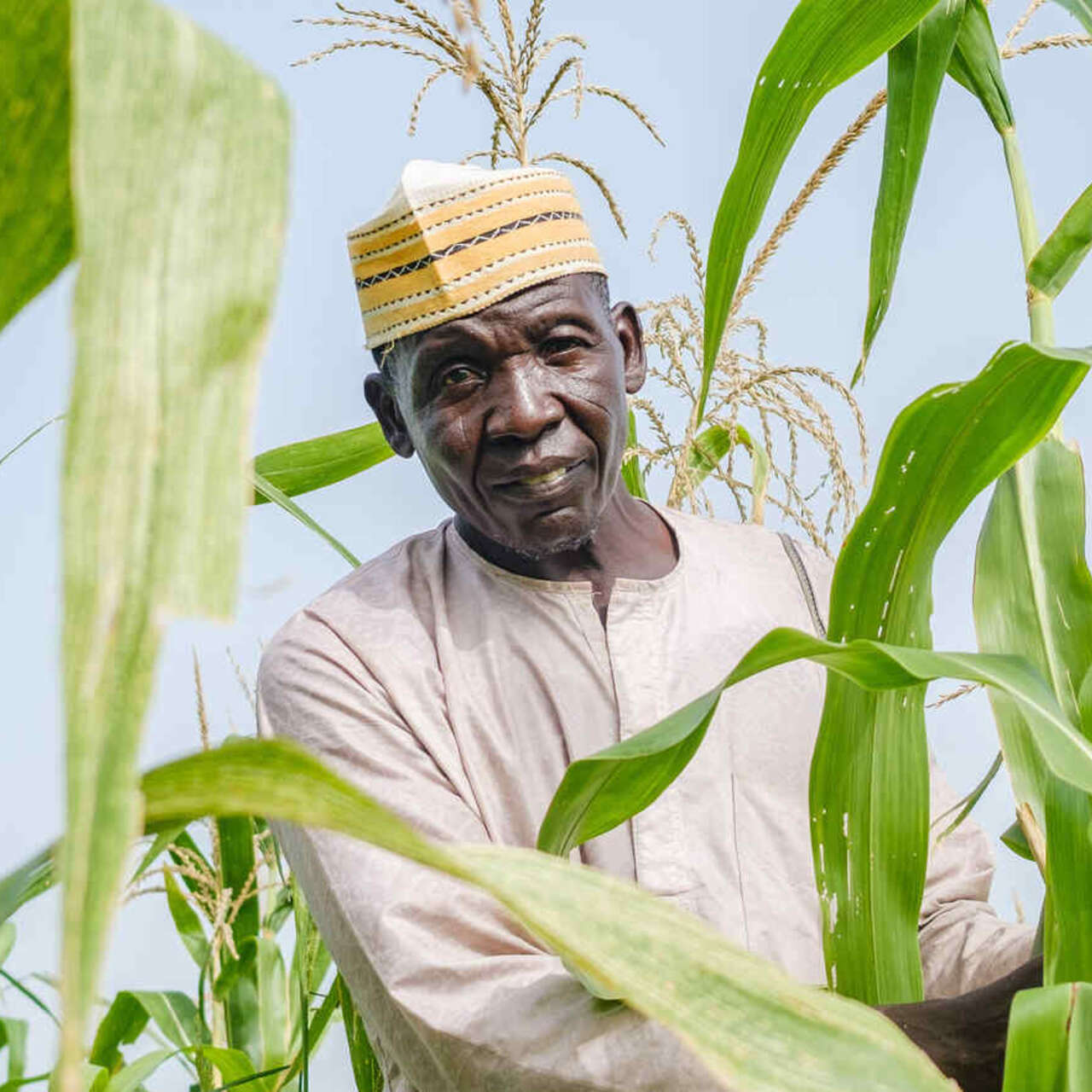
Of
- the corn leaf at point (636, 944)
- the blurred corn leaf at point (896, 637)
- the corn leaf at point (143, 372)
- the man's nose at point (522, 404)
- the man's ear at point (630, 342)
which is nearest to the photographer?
the corn leaf at point (143, 372)

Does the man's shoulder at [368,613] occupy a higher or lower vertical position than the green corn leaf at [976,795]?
higher

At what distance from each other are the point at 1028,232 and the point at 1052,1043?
0.59 metres

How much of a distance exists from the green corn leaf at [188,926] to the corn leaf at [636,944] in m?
1.85

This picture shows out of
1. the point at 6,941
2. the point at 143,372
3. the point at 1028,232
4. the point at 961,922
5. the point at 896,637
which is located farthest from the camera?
the point at 6,941

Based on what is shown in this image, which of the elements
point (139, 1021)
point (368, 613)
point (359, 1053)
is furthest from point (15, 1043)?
point (368, 613)

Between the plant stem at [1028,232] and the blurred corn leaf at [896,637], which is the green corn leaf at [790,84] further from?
the blurred corn leaf at [896,637]

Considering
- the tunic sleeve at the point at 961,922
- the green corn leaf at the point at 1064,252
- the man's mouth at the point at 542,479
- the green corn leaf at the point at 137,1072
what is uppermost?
the green corn leaf at the point at 1064,252

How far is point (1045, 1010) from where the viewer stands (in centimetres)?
84

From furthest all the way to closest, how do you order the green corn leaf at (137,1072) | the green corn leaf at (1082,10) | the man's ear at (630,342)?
1. the green corn leaf at (137,1072)
2. the man's ear at (630,342)
3. the green corn leaf at (1082,10)

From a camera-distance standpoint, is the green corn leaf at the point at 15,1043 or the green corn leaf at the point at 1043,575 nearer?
the green corn leaf at the point at 1043,575

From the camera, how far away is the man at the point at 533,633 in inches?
55.7

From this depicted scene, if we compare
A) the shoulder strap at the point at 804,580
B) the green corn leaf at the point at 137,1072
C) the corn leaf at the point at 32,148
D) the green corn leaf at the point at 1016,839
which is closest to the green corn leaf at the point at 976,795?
the green corn leaf at the point at 1016,839

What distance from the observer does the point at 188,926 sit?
2322 mm

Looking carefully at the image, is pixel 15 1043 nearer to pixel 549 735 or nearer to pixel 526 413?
pixel 549 735
